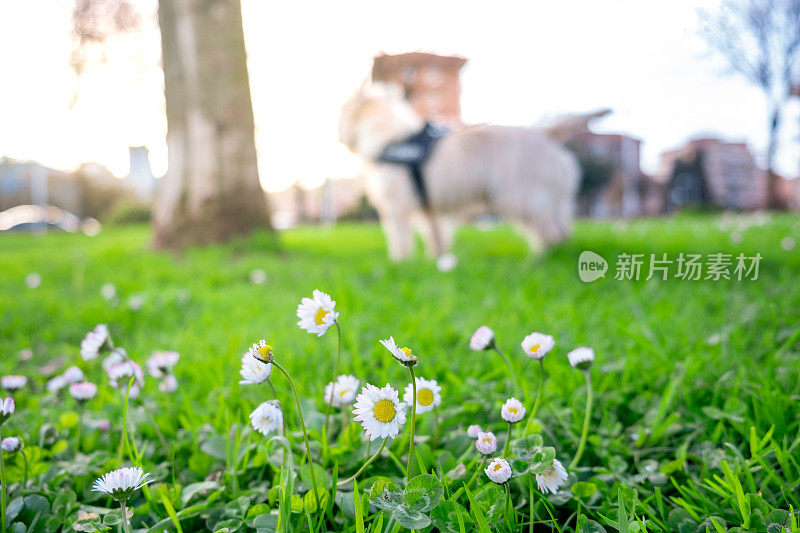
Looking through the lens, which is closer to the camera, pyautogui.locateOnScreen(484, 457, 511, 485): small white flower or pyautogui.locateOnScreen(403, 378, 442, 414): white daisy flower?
pyautogui.locateOnScreen(484, 457, 511, 485): small white flower

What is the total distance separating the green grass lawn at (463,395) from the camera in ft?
2.70

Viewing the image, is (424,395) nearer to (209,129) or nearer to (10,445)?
(10,445)

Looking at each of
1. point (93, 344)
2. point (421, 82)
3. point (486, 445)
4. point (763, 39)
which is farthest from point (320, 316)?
point (421, 82)

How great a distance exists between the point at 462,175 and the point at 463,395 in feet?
9.21

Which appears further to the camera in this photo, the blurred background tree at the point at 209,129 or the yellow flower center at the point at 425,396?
the blurred background tree at the point at 209,129

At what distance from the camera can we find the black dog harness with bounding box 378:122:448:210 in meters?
3.97

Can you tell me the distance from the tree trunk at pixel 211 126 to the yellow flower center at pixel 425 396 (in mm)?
4074

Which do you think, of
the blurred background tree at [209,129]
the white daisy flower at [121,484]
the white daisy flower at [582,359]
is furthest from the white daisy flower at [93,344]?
the blurred background tree at [209,129]

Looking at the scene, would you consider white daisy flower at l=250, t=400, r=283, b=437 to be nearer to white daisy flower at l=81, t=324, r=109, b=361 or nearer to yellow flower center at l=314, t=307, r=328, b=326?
yellow flower center at l=314, t=307, r=328, b=326

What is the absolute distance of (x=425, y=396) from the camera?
0.78 metres

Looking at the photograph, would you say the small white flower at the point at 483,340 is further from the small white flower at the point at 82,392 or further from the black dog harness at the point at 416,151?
the black dog harness at the point at 416,151

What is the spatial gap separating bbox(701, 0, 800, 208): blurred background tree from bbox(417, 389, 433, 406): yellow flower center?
0.92 metres

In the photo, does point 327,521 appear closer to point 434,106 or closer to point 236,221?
point 236,221

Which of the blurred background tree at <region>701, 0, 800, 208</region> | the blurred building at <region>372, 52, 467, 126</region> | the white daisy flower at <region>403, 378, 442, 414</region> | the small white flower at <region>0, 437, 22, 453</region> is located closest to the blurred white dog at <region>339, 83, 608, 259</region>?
the blurred building at <region>372, 52, 467, 126</region>
